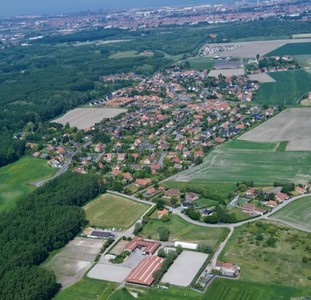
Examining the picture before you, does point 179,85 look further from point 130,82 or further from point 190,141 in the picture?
point 190,141

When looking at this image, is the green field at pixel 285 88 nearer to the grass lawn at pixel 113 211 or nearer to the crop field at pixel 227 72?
the crop field at pixel 227 72

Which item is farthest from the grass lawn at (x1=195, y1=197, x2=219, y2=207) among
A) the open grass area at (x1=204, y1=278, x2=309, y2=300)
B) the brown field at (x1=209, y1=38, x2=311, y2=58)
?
the brown field at (x1=209, y1=38, x2=311, y2=58)

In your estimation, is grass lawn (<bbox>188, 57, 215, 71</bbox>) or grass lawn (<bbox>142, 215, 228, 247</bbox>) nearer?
grass lawn (<bbox>142, 215, 228, 247</bbox>)

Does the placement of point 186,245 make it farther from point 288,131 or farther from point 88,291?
point 288,131

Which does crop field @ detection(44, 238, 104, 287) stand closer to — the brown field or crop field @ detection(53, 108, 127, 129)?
crop field @ detection(53, 108, 127, 129)

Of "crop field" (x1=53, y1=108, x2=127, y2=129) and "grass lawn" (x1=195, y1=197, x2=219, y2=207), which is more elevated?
"grass lawn" (x1=195, y1=197, x2=219, y2=207)

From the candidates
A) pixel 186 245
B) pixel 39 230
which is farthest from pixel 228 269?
pixel 39 230
